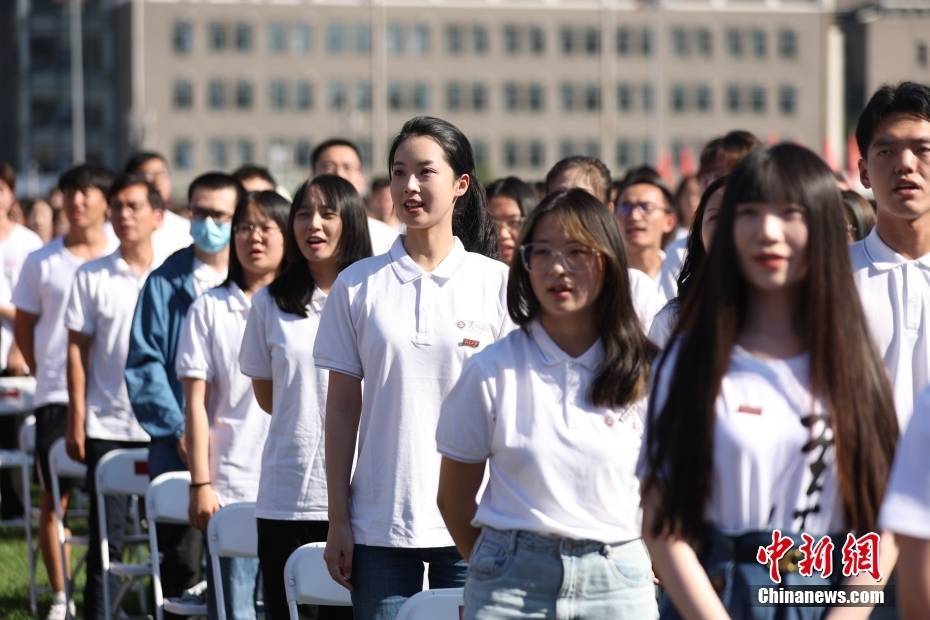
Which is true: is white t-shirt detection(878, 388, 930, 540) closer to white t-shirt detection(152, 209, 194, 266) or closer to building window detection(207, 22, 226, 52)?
white t-shirt detection(152, 209, 194, 266)

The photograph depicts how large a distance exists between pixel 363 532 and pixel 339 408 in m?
0.37

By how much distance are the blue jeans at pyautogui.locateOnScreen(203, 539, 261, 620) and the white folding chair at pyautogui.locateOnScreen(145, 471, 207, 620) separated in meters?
0.56

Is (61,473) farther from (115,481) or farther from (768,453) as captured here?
(768,453)

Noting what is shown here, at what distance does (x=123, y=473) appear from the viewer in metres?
8.17

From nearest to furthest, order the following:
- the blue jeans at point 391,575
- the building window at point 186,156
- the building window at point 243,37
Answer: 1. the blue jeans at point 391,575
2. the building window at point 243,37
3. the building window at point 186,156

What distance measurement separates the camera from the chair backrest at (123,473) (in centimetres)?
812

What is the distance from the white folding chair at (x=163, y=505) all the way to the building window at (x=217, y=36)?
88.9 meters

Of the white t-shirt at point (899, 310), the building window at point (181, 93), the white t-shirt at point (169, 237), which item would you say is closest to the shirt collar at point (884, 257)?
the white t-shirt at point (899, 310)

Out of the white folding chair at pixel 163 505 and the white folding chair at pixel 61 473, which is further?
the white folding chair at pixel 61 473

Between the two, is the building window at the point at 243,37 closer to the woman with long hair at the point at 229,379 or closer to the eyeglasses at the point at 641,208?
the eyeglasses at the point at 641,208

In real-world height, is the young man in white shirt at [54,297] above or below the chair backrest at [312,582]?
above

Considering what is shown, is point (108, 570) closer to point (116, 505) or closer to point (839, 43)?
point (116, 505)

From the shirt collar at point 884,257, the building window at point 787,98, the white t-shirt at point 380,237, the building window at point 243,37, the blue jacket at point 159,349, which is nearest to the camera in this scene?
the shirt collar at point 884,257

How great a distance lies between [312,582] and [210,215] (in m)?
2.97
